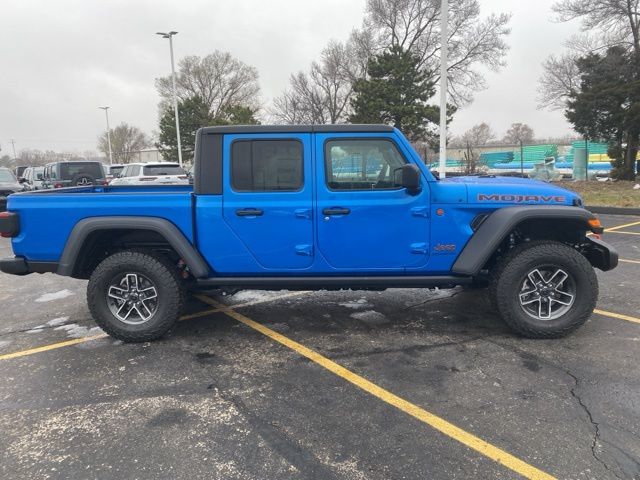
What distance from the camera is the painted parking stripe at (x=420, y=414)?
2.57m

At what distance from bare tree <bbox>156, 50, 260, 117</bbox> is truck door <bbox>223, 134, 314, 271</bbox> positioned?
176 ft

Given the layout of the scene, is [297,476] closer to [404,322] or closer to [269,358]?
[269,358]

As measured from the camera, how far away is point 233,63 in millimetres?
56156

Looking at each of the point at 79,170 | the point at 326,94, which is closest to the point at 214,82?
the point at 326,94

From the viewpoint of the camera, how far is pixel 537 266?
418 centimetres

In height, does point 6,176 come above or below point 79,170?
below

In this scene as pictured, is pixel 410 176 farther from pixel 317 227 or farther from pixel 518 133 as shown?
pixel 518 133

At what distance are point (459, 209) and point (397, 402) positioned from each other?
1.81 meters

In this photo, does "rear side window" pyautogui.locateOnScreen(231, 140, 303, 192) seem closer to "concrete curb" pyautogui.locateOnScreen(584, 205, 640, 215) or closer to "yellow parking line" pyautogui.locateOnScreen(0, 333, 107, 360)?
"yellow parking line" pyautogui.locateOnScreen(0, 333, 107, 360)

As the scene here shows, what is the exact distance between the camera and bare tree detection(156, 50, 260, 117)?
182 ft

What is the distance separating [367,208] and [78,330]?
3.18 metres

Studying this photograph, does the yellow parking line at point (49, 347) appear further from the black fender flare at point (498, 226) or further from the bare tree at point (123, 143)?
the bare tree at point (123, 143)

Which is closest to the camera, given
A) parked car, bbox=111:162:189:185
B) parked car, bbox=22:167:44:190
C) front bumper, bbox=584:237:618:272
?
front bumper, bbox=584:237:618:272

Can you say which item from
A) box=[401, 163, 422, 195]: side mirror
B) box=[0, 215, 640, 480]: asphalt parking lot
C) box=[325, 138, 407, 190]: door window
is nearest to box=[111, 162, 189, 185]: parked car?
box=[0, 215, 640, 480]: asphalt parking lot
